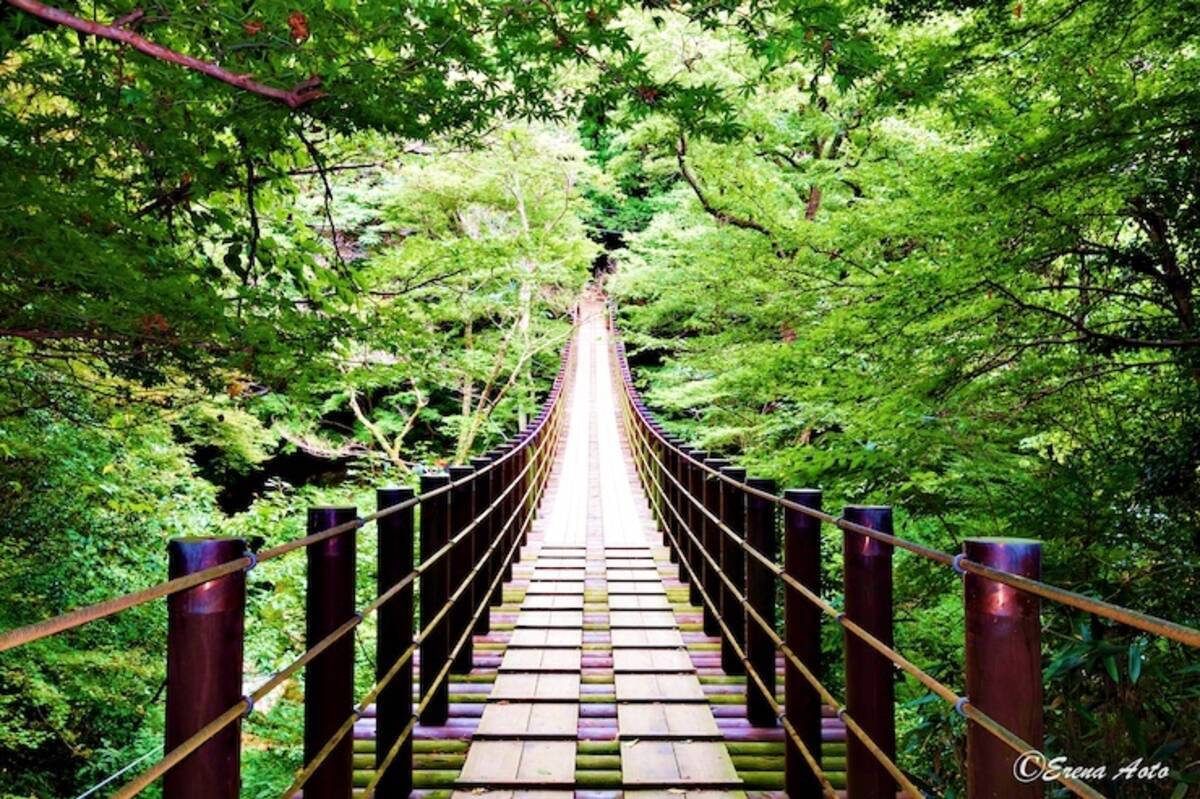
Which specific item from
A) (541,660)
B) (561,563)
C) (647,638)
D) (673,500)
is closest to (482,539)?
(541,660)

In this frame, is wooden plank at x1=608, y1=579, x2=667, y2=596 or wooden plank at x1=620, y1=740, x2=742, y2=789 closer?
wooden plank at x1=620, y1=740, x2=742, y2=789

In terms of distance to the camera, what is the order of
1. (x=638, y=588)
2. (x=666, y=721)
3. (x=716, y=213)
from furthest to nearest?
(x=716, y=213) < (x=638, y=588) < (x=666, y=721)

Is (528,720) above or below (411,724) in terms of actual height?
below

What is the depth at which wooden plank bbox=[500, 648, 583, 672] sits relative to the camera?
3.63 meters

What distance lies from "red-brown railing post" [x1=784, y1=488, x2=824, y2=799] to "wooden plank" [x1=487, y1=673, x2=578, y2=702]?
3.68 ft

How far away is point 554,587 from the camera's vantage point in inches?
206

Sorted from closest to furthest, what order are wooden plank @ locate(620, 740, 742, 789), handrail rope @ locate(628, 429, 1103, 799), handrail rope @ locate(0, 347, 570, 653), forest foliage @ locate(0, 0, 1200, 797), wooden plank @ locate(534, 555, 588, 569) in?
handrail rope @ locate(0, 347, 570, 653), handrail rope @ locate(628, 429, 1103, 799), wooden plank @ locate(620, 740, 742, 789), forest foliage @ locate(0, 0, 1200, 797), wooden plank @ locate(534, 555, 588, 569)

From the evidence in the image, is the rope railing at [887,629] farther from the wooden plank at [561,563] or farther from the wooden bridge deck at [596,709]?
the wooden plank at [561,563]

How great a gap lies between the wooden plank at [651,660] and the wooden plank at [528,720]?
0.52 metres

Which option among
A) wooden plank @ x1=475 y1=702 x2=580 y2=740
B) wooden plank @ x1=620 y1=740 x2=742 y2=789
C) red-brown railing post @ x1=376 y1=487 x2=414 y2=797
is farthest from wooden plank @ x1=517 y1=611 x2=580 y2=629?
red-brown railing post @ x1=376 y1=487 x2=414 y2=797

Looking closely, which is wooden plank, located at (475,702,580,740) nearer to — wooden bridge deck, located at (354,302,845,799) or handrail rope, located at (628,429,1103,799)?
wooden bridge deck, located at (354,302,845,799)

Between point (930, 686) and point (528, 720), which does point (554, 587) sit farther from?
point (930, 686)

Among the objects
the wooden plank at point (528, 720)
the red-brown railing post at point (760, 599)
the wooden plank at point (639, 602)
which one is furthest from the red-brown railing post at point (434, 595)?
the wooden plank at point (639, 602)

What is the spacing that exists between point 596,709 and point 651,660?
2.06ft
